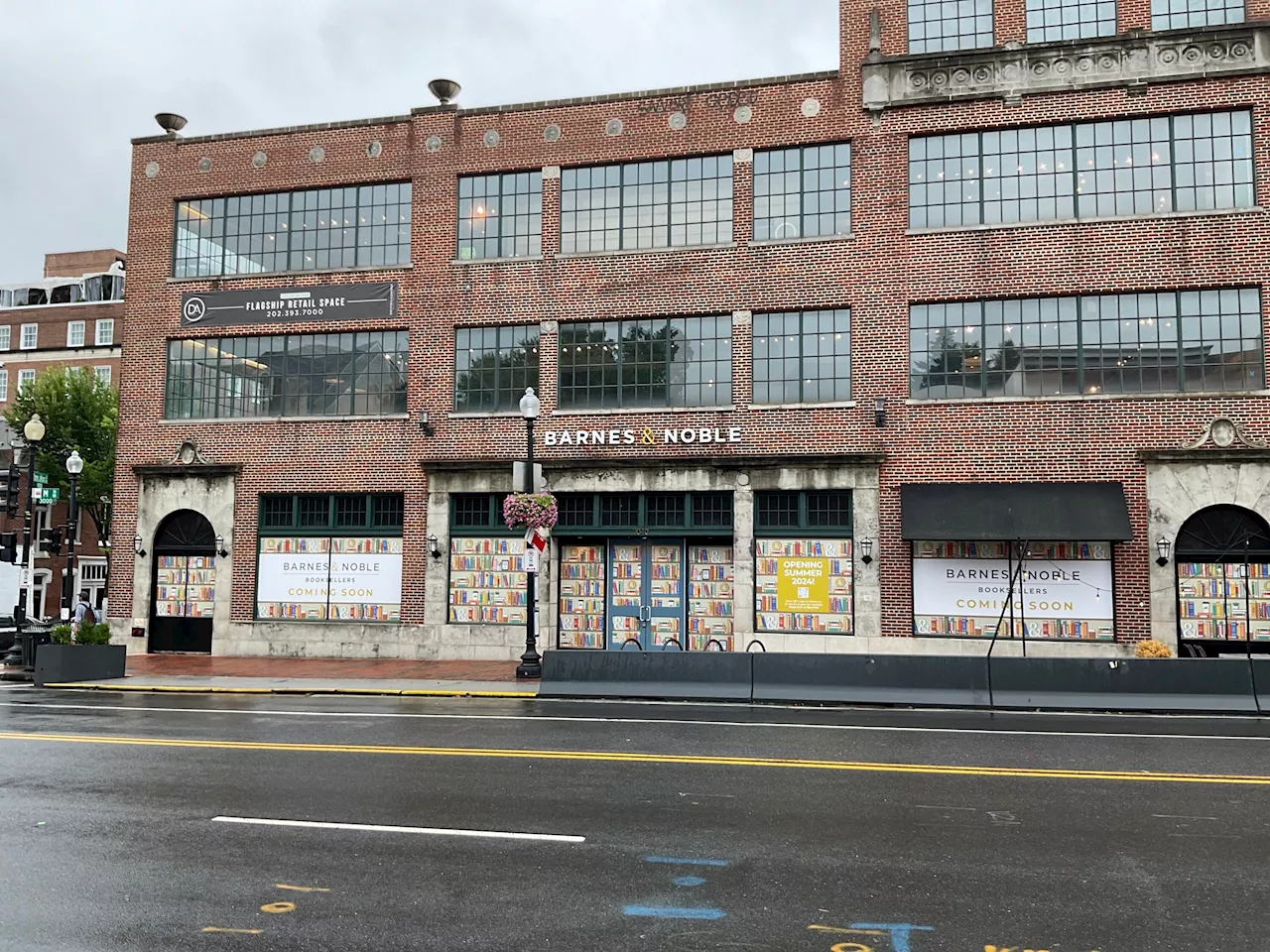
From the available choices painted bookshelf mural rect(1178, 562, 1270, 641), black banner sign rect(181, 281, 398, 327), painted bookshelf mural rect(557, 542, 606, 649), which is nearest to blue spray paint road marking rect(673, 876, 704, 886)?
painted bookshelf mural rect(557, 542, 606, 649)

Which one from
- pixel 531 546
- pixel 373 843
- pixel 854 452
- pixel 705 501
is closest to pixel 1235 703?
pixel 854 452

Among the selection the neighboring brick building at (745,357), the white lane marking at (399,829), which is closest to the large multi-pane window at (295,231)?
the neighboring brick building at (745,357)

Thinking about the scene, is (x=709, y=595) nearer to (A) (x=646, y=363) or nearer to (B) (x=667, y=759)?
(A) (x=646, y=363)

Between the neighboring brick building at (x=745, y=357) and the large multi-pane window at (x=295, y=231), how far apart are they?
9cm

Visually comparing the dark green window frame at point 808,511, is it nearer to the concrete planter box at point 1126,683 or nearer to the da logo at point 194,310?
the concrete planter box at point 1126,683

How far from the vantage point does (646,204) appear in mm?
23938

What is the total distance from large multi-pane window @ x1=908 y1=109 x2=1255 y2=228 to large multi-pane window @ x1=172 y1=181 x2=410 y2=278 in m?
13.2

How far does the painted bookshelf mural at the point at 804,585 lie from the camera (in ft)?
70.9

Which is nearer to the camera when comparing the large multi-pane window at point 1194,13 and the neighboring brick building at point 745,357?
the neighboring brick building at point 745,357

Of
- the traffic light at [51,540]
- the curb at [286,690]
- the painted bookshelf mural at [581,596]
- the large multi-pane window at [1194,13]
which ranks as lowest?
the curb at [286,690]

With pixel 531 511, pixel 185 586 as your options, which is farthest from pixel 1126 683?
pixel 185 586

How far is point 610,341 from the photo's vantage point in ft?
77.9

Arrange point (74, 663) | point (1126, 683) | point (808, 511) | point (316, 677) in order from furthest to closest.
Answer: point (808, 511), point (316, 677), point (74, 663), point (1126, 683)

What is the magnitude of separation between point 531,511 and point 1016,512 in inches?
395
